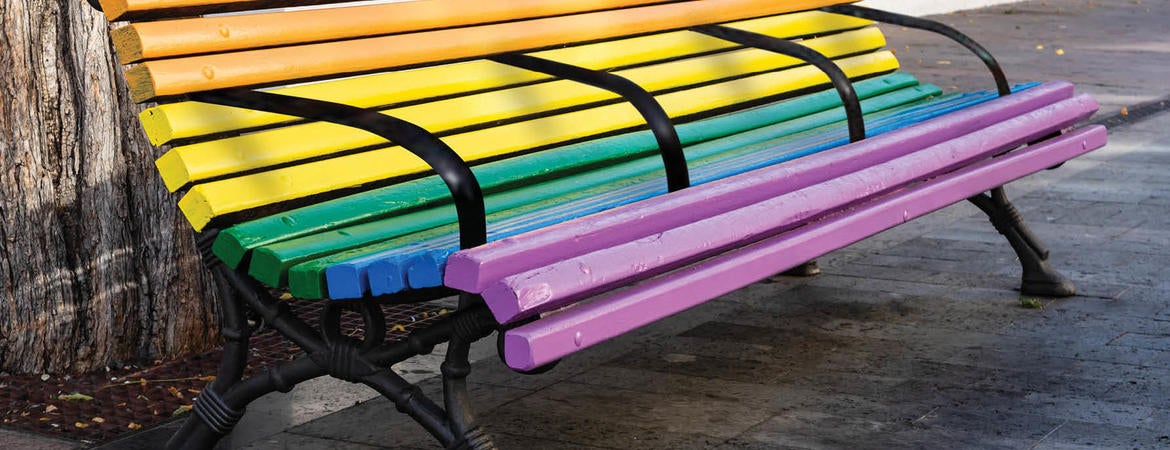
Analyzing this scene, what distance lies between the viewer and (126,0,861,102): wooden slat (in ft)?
9.75

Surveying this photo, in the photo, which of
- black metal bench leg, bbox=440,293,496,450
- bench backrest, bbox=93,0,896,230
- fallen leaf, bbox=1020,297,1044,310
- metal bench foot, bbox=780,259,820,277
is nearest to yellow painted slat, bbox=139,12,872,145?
bench backrest, bbox=93,0,896,230

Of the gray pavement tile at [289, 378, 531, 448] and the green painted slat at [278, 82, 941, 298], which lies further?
the gray pavement tile at [289, 378, 531, 448]

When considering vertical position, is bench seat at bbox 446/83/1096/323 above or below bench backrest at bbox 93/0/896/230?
below

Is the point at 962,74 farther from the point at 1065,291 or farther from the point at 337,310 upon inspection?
the point at 337,310

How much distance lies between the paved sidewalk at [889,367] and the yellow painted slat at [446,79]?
80 cm

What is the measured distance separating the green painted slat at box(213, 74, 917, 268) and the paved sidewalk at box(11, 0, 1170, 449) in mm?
596

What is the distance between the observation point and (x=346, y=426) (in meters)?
3.75

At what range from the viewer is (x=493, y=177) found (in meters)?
3.63

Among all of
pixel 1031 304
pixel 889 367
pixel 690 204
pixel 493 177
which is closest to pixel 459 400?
pixel 690 204

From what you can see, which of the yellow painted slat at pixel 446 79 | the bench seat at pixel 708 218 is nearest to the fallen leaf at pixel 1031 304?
the bench seat at pixel 708 218

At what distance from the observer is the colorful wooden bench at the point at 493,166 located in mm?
2801

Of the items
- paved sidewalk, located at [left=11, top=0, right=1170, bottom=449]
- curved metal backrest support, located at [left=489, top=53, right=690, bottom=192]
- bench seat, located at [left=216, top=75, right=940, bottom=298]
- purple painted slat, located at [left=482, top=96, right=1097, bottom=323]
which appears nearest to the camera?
purple painted slat, located at [left=482, top=96, right=1097, bottom=323]

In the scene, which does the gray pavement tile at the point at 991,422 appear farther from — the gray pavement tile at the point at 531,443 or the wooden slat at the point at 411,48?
the wooden slat at the point at 411,48

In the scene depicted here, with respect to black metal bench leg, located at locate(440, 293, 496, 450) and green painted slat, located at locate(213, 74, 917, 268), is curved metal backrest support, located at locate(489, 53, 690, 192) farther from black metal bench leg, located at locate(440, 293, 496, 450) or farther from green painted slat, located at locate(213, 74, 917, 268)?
black metal bench leg, located at locate(440, 293, 496, 450)
